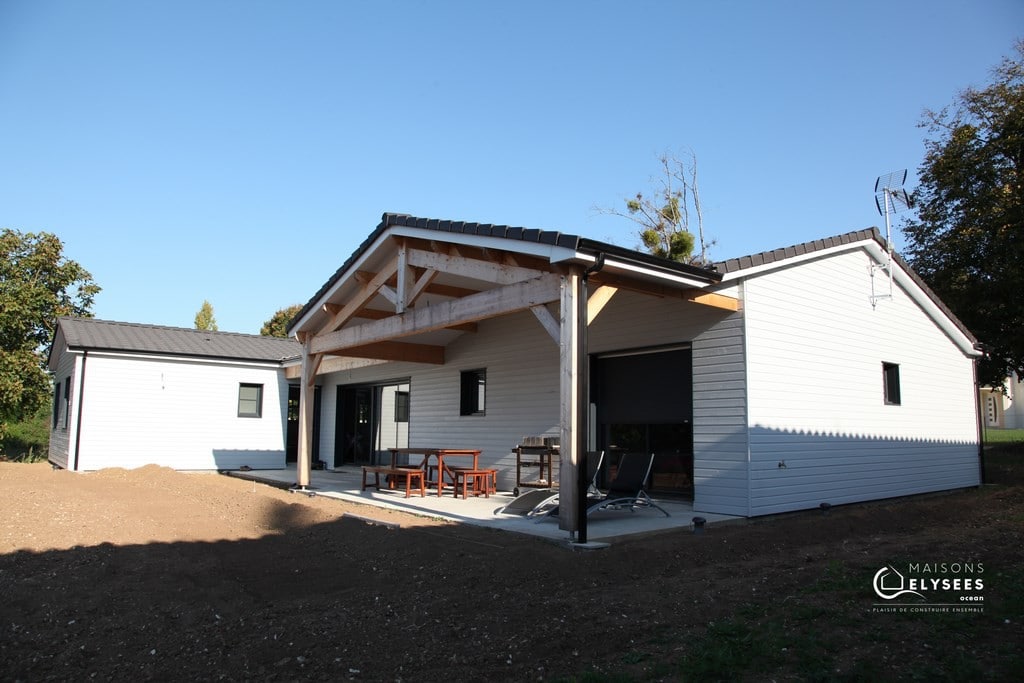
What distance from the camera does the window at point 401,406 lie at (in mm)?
15455

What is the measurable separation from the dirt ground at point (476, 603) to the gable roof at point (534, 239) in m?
2.85

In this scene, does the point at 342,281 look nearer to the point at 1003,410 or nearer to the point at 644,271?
the point at 644,271

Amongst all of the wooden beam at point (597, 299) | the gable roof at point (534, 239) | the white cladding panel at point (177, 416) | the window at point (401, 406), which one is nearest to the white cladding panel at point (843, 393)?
the gable roof at point (534, 239)

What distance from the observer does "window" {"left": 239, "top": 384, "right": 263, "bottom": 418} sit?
17281 mm

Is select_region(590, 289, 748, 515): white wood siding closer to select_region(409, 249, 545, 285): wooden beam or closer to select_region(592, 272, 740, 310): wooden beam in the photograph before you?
select_region(592, 272, 740, 310): wooden beam

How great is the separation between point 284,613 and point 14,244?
1981 cm

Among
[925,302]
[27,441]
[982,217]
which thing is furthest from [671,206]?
[27,441]

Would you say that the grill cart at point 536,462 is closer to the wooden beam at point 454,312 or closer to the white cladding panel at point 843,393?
the wooden beam at point 454,312

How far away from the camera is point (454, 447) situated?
44.3 ft

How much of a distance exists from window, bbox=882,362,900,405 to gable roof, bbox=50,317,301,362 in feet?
44.3

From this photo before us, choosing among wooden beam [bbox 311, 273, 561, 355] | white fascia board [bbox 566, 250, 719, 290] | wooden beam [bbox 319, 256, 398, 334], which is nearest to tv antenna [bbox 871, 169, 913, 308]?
white fascia board [bbox 566, 250, 719, 290]

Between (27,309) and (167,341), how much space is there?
4891 millimetres

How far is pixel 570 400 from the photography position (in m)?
6.68

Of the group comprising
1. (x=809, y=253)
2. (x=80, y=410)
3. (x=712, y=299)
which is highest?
(x=809, y=253)
